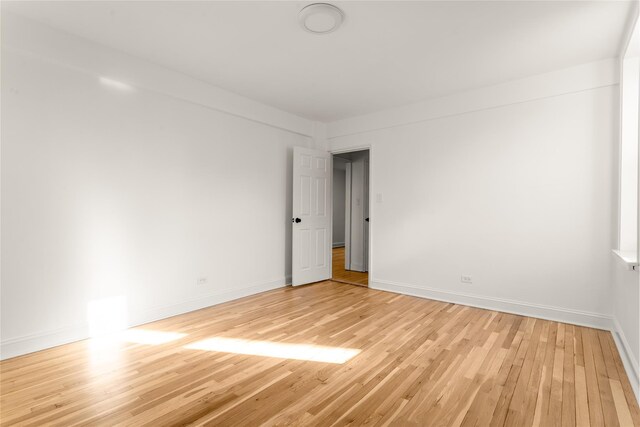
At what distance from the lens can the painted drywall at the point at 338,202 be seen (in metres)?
9.66

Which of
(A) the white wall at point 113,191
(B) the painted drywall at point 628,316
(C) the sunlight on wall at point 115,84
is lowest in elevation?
(B) the painted drywall at point 628,316

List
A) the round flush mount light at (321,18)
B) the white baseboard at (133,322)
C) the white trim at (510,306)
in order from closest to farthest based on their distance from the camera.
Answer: the round flush mount light at (321,18), the white baseboard at (133,322), the white trim at (510,306)

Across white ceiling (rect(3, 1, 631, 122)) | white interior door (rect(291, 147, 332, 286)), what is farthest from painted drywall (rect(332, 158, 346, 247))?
white ceiling (rect(3, 1, 631, 122))

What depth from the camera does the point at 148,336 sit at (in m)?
2.93

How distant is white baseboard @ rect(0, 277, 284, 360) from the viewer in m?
2.48

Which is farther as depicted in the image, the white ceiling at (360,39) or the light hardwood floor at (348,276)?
the light hardwood floor at (348,276)

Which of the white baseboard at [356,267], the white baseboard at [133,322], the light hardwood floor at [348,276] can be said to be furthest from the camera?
the white baseboard at [356,267]

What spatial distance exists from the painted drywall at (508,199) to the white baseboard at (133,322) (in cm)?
189

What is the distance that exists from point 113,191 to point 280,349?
2.20 meters

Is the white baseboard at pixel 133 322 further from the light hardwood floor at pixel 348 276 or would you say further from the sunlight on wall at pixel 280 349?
the light hardwood floor at pixel 348 276

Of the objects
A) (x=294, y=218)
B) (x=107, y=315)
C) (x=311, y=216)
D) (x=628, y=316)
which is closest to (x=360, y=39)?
(x=294, y=218)

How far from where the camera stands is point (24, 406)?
1863 millimetres

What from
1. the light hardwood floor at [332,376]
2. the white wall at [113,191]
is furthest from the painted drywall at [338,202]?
the light hardwood floor at [332,376]

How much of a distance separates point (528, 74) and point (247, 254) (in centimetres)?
402
